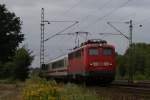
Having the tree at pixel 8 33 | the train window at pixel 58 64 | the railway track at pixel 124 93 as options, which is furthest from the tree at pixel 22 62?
the railway track at pixel 124 93

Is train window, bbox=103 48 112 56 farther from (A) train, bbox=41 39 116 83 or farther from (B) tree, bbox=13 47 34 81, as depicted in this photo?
(B) tree, bbox=13 47 34 81

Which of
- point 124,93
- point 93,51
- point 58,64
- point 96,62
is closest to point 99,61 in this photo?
point 96,62

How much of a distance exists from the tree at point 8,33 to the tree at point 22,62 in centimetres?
2008

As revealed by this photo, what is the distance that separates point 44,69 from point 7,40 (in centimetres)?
963

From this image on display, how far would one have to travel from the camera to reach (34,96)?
14.9 m

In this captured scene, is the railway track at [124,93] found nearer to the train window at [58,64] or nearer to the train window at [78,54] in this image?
the train window at [78,54]

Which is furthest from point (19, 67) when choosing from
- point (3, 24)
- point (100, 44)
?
point (3, 24)

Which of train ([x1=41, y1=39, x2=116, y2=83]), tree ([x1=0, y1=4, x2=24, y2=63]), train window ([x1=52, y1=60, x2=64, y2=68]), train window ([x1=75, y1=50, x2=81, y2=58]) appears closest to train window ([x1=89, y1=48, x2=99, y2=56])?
train ([x1=41, y1=39, x2=116, y2=83])

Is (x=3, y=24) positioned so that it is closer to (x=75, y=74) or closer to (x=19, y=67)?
(x=19, y=67)

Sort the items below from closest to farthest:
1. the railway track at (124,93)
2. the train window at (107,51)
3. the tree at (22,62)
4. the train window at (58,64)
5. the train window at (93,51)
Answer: the railway track at (124,93)
the train window at (93,51)
the train window at (107,51)
the train window at (58,64)
the tree at (22,62)

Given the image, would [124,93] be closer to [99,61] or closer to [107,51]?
[99,61]

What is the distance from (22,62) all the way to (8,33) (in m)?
25.1

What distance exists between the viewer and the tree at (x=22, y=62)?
5762cm

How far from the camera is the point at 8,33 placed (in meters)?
81.9
